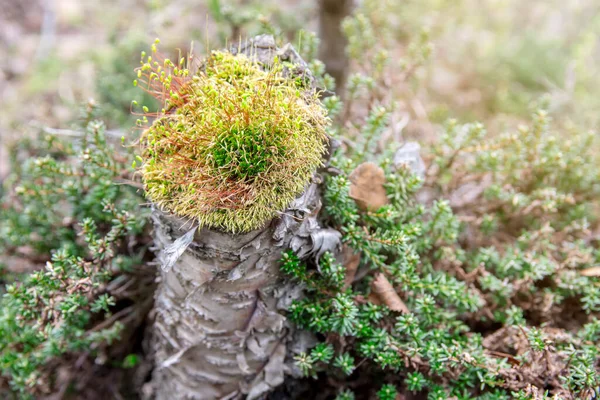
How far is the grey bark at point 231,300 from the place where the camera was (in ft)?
4.80

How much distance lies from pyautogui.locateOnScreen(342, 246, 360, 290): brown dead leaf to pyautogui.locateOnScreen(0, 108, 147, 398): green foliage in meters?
0.92

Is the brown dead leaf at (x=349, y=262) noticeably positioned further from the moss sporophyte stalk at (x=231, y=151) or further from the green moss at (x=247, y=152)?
the green moss at (x=247, y=152)

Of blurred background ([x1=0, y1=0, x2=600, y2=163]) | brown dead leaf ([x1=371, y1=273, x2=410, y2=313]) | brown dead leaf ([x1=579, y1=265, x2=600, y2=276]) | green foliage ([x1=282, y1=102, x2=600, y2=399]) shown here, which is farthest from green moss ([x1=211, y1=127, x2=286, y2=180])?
brown dead leaf ([x1=579, y1=265, x2=600, y2=276])

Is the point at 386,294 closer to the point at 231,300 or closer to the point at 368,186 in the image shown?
the point at 368,186

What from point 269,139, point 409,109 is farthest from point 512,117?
point 269,139

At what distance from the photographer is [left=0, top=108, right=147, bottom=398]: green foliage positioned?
5.74ft

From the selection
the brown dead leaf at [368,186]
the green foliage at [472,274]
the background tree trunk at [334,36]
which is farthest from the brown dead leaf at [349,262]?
the background tree trunk at [334,36]

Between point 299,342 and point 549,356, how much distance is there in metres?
0.98

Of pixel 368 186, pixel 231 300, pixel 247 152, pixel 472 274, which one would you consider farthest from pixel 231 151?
pixel 472 274

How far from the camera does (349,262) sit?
5.96 ft

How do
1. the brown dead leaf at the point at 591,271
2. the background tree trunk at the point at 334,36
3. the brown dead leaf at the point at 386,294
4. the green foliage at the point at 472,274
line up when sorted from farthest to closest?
1. the background tree trunk at the point at 334,36
2. the brown dead leaf at the point at 591,271
3. the brown dead leaf at the point at 386,294
4. the green foliage at the point at 472,274

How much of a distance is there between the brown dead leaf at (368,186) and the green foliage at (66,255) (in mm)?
969

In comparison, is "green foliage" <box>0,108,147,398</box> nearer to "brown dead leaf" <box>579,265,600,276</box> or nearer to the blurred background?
the blurred background

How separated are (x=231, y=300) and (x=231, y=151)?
59 cm
